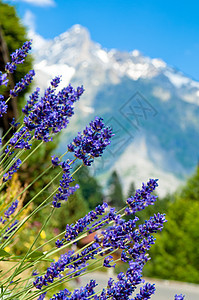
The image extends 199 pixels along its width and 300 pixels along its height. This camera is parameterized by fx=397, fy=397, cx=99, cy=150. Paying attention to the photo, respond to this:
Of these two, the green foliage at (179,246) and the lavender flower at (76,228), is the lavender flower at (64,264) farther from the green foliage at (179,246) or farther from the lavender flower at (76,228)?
the green foliage at (179,246)

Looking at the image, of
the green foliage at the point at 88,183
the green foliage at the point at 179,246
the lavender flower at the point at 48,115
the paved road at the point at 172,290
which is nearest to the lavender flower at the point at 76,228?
the lavender flower at the point at 48,115

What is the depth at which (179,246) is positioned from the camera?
53.8 feet

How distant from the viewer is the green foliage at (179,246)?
52.3 feet

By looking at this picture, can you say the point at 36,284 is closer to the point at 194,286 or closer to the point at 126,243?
the point at 126,243

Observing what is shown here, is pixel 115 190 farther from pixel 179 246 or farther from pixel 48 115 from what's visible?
pixel 48 115

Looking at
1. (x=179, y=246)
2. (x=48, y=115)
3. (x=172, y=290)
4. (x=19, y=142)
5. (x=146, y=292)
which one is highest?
(x=179, y=246)

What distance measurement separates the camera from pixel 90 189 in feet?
144

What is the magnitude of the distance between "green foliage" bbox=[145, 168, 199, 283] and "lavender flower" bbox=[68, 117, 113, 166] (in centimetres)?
1440

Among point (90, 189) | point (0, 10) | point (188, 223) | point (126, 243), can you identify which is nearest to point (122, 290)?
point (126, 243)

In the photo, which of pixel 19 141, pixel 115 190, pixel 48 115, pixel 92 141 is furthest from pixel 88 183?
pixel 92 141

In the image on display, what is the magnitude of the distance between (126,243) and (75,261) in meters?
0.26

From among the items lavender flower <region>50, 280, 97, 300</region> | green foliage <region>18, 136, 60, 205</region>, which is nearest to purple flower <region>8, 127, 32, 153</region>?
lavender flower <region>50, 280, 97, 300</region>

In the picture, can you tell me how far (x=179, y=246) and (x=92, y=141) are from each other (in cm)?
1547

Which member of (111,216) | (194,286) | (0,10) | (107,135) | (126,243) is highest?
(0,10)
